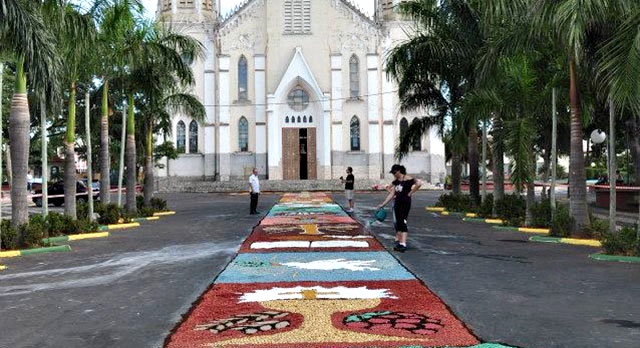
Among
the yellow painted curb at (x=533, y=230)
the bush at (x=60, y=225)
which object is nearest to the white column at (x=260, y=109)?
the bush at (x=60, y=225)

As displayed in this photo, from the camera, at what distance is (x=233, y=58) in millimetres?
49625

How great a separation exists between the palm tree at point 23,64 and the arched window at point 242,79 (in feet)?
117

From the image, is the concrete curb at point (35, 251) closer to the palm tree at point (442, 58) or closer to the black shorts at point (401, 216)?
the black shorts at point (401, 216)

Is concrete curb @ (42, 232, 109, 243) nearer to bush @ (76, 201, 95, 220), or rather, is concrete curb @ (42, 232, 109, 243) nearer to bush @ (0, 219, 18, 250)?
bush @ (0, 219, 18, 250)

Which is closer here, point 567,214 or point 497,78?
point 567,214

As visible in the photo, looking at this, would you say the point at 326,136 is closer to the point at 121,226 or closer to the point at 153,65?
the point at 153,65

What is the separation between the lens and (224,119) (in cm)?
4912

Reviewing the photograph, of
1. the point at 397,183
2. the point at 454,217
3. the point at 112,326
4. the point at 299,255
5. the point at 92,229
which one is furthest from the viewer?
the point at 454,217

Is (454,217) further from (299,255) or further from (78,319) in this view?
(78,319)

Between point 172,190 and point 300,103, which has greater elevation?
point 300,103

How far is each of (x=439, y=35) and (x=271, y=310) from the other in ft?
56.5

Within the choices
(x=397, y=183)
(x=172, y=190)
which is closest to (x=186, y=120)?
(x=172, y=190)

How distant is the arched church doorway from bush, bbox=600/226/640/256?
37.5m

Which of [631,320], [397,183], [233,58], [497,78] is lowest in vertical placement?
[631,320]
